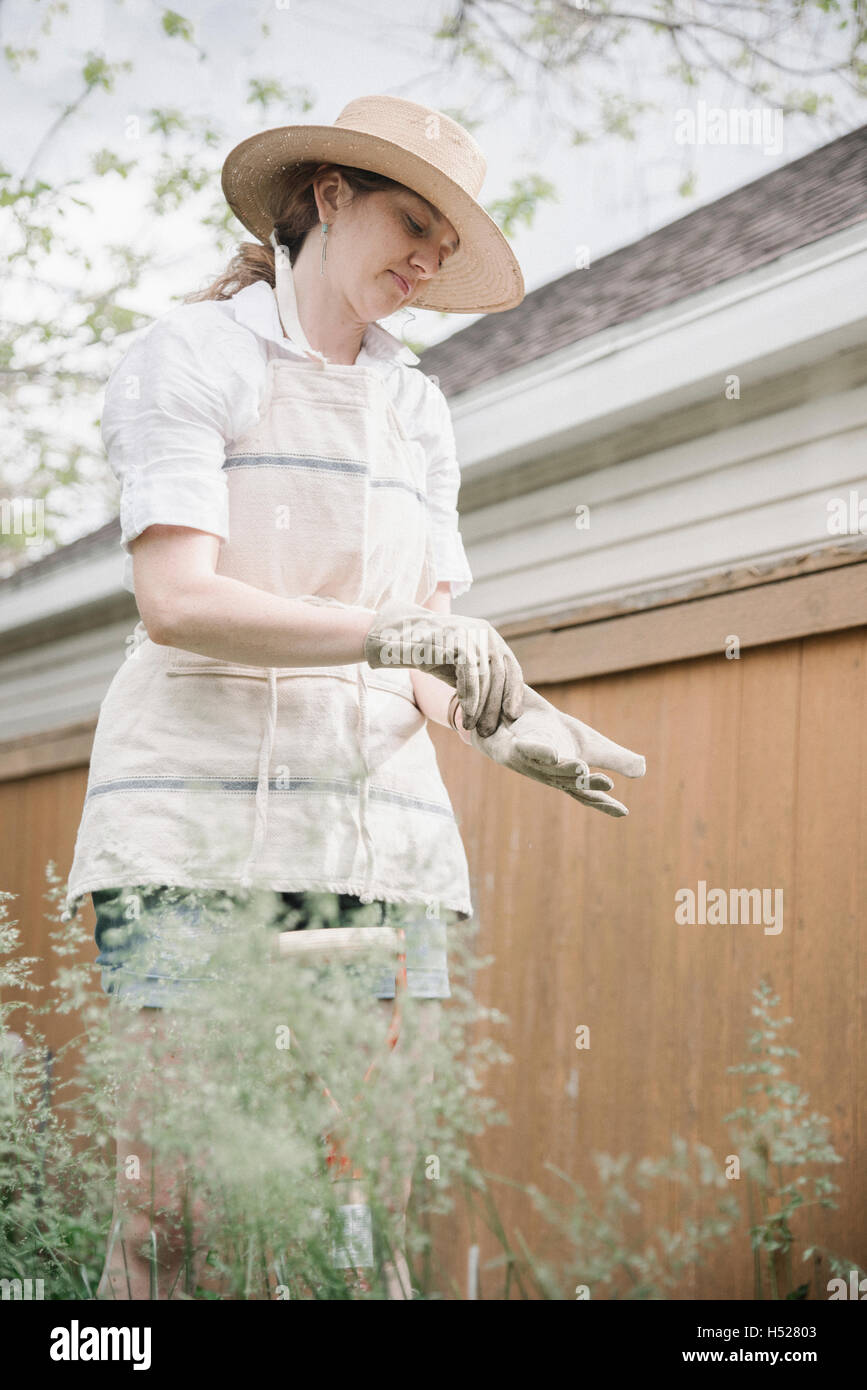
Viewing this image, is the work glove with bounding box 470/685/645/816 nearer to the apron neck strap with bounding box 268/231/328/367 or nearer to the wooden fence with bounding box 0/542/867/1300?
the apron neck strap with bounding box 268/231/328/367

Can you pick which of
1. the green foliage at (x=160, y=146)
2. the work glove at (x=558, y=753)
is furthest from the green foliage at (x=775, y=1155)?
the green foliage at (x=160, y=146)

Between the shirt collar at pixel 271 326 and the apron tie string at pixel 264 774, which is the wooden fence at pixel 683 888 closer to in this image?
the shirt collar at pixel 271 326

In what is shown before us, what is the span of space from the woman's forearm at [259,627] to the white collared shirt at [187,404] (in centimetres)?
10

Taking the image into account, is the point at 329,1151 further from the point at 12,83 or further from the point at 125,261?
the point at 125,261

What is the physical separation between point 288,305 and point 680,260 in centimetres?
273

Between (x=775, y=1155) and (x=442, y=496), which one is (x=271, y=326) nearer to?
(x=442, y=496)

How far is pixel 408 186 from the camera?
64.9 inches

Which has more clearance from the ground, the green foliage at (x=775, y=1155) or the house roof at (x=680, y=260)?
the house roof at (x=680, y=260)

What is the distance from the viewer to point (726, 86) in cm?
412

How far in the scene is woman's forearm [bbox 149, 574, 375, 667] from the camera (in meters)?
1.42

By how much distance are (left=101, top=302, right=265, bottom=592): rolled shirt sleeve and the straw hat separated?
0.26m

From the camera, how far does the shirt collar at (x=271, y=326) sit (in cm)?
162

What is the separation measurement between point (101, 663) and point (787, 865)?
4149mm

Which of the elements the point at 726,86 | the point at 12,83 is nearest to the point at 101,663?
the point at 12,83
